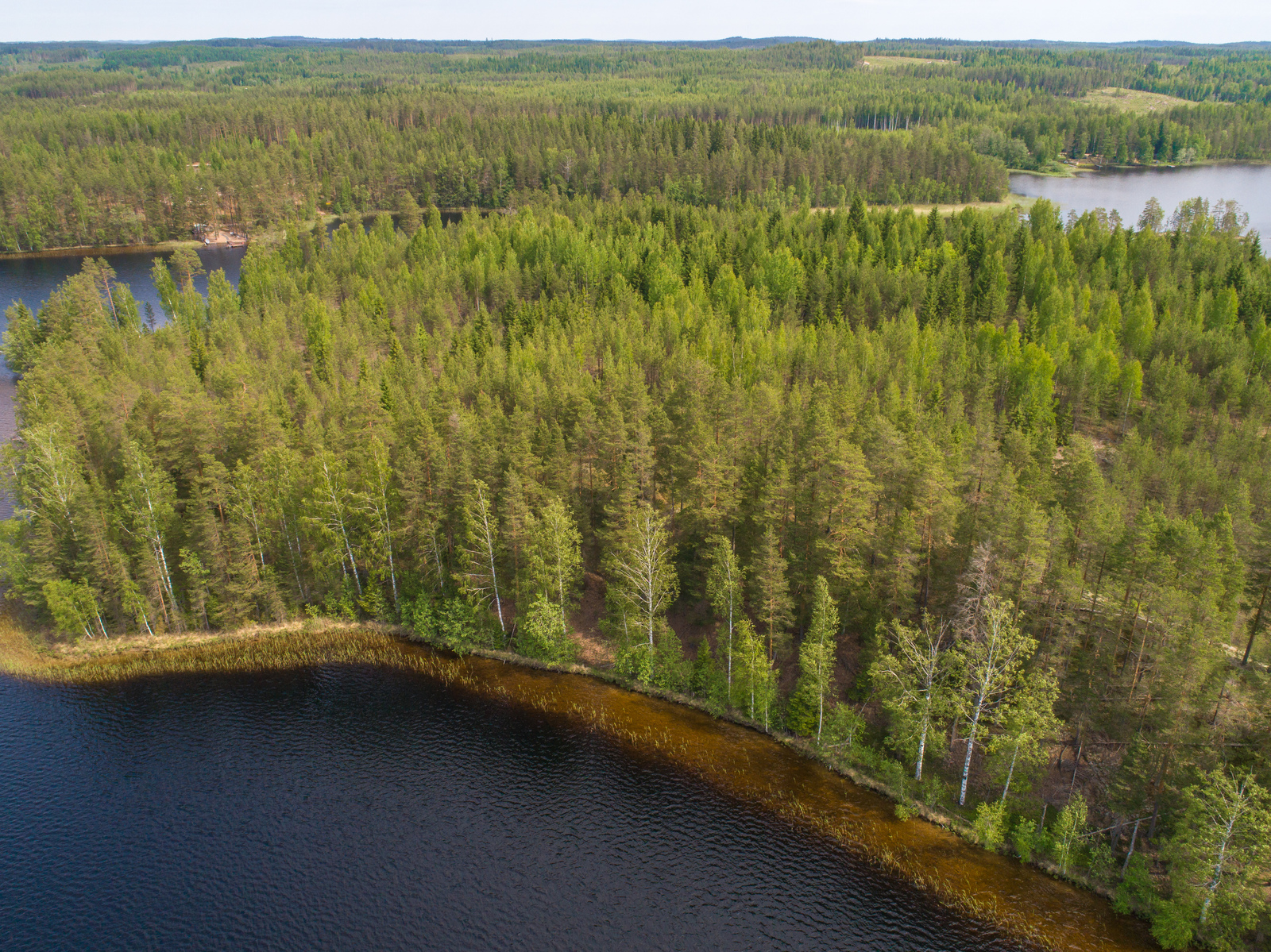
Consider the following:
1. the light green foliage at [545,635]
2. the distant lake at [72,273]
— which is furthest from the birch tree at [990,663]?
the distant lake at [72,273]

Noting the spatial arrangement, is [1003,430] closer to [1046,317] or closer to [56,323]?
[1046,317]

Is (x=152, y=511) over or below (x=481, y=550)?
over

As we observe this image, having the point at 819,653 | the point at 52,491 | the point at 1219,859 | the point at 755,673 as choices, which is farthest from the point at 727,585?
the point at 52,491

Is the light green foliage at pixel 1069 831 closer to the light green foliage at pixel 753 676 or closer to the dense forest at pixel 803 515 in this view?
the dense forest at pixel 803 515

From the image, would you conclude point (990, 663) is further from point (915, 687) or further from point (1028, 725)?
point (915, 687)

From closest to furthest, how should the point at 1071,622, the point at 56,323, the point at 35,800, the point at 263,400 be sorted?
the point at 1071,622 < the point at 35,800 < the point at 263,400 < the point at 56,323

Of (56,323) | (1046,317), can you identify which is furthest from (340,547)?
(1046,317)
